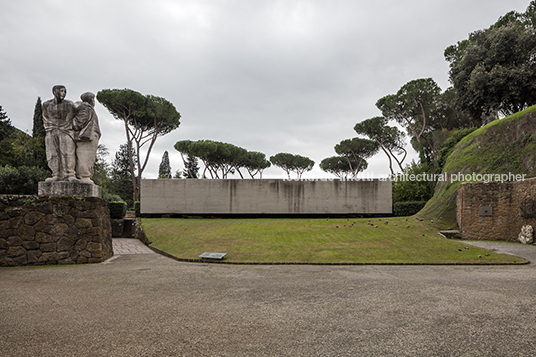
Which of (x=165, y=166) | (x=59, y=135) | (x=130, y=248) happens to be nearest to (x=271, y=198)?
(x=130, y=248)

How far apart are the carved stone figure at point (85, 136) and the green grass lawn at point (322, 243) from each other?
3231 mm

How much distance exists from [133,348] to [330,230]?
9783 mm

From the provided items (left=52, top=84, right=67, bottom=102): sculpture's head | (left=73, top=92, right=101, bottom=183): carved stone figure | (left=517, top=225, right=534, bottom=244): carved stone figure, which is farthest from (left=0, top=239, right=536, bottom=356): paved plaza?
(left=517, top=225, right=534, bottom=244): carved stone figure

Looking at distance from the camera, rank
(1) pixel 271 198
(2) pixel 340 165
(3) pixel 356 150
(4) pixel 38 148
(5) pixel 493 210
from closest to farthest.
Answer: (5) pixel 493 210
(1) pixel 271 198
(4) pixel 38 148
(3) pixel 356 150
(2) pixel 340 165

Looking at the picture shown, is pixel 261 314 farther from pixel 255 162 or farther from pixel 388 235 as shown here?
pixel 255 162

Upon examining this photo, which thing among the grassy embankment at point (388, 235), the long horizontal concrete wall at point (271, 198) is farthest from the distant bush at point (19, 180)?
the grassy embankment at point (388, 235)

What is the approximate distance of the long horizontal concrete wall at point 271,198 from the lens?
18812mm

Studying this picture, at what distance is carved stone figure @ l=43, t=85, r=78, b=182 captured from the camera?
6.89m

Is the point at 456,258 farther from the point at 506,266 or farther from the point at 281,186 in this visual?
the point at 281,186

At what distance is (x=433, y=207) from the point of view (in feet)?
45.8

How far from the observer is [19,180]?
1535 cm

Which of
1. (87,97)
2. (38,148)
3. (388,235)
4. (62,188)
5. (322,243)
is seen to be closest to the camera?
(62,188)

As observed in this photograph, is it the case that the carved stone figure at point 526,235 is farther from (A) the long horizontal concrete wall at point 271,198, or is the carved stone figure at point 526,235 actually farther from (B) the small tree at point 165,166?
(B) the small tree at point 165,166

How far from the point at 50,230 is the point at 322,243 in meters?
7.44
